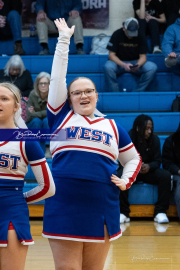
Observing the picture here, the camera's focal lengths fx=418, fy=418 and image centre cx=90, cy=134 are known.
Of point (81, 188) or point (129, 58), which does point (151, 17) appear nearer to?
point (129, 58)

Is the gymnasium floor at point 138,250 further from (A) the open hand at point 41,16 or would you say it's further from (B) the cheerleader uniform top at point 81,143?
(A) the open hand at point 41,16

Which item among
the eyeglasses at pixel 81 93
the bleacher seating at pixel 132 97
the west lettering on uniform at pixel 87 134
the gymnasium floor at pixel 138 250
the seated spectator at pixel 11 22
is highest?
the seated spectator at pixel 11 22

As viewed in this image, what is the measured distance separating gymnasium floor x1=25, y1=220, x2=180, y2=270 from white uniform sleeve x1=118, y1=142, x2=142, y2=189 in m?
1.21

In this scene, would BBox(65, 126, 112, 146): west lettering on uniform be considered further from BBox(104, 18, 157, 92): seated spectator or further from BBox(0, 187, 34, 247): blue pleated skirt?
BBox(104, 18, 157, 92): seated spectator

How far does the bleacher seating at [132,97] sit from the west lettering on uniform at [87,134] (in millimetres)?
2977

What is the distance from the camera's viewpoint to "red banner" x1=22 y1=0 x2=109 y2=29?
7.99m

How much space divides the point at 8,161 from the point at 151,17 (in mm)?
6039

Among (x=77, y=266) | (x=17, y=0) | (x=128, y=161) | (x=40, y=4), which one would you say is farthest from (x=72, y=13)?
(x=77, y=266)

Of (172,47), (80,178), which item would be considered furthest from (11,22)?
(80,178)

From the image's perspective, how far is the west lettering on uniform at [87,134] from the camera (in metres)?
2.04

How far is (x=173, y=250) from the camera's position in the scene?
3621 millimetres

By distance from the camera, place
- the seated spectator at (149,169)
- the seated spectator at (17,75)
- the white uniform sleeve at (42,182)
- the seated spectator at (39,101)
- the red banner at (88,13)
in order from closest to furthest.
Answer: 1. the white uniform sleeve at (42,182)
2. the seated spectator at (149,169)
3. the seated spectator at (39,101)
4. the seated spectator at (17,75)
5. the red banner at (88,13)

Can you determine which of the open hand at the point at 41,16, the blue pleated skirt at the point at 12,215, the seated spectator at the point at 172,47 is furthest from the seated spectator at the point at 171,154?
the blue pleated skirt at the point at 12,215

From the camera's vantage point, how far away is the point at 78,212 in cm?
199
